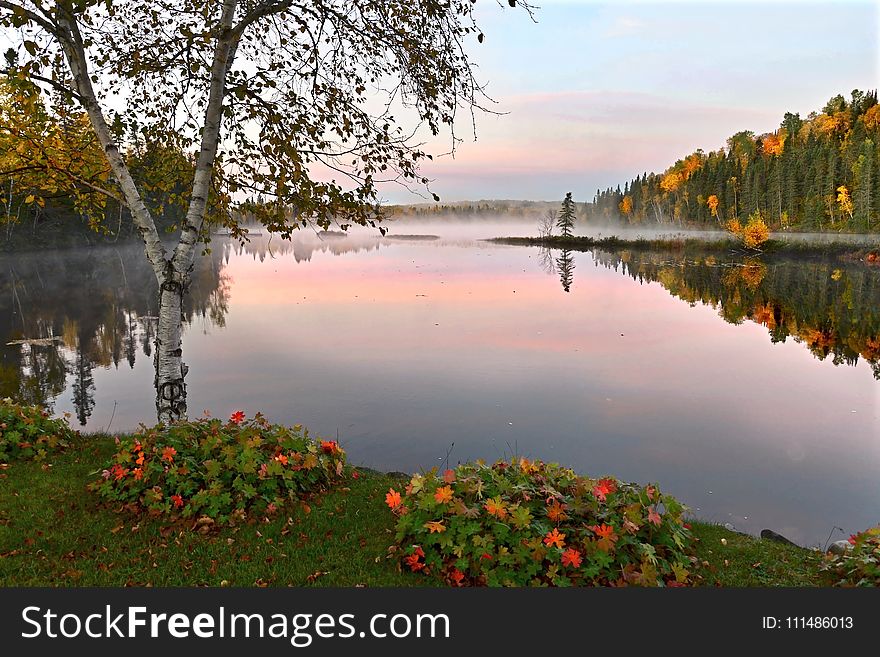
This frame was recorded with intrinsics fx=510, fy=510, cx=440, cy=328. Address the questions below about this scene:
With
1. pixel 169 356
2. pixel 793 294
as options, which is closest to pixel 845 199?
pixel 793 294

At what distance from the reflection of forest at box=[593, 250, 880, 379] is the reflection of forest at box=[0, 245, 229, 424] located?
33521mm

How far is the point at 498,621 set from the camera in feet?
16.0

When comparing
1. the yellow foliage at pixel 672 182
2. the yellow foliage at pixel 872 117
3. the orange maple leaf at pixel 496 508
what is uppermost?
the yellow foliage at pixel 872 117

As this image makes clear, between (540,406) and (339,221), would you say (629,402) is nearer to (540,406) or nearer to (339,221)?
(540,406)

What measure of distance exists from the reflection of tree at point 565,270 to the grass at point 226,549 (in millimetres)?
43871

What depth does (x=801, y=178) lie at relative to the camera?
98.4m

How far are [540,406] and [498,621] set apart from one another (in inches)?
529

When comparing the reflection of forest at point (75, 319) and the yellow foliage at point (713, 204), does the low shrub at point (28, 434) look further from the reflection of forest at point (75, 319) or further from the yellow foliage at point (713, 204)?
the yellow foliage at point (713, 204)

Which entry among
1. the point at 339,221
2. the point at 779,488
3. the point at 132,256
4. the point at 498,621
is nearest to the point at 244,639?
Answer: the point at 498,621

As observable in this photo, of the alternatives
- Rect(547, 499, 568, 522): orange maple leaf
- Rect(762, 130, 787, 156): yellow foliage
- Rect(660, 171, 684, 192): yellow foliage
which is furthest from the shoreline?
Rect(547, 499, 568, 522): orange maple leaf

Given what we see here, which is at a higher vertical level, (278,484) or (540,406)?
(278,484)

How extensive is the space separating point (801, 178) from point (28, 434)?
122 m

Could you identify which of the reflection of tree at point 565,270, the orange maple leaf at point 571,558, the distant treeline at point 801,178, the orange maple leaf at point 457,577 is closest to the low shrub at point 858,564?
the orange maple leaf at point 571,558

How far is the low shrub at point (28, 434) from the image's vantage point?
8.95 m
